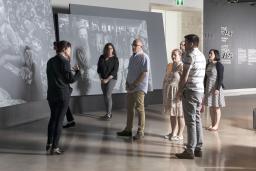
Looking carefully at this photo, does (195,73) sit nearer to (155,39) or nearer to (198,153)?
(198,153)

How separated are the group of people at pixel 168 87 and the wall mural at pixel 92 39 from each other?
600 millimetres

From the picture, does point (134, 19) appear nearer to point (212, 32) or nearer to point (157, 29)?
point (157, 29)

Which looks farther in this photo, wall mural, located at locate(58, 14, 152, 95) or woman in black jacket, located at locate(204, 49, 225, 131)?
wall mural, located at locate(58, 14, 152, 95)

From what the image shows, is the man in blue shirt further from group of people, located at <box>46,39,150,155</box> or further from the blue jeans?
the blue jeans

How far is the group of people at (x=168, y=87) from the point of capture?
561 cm

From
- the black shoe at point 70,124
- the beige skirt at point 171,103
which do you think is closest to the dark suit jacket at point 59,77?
the beige skirt at point 171,103

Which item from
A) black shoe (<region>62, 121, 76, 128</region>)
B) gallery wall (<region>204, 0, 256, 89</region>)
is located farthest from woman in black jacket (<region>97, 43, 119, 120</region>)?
gallery wall (<region>204, 0, 256, 89</region>)

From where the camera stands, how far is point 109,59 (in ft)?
29.8

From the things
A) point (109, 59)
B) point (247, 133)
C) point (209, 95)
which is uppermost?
point (109, 59)

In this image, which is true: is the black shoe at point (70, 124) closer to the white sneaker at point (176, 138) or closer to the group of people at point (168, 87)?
the group of people at point (168, 87)

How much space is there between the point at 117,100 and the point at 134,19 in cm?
214

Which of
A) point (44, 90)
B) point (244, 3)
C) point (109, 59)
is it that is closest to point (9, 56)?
point (44, 90)

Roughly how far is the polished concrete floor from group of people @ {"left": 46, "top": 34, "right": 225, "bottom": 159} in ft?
0.87

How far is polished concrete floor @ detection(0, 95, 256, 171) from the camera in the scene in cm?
530
